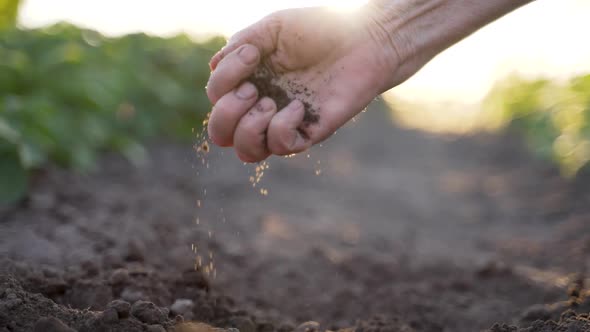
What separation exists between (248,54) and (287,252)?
215 centimetres

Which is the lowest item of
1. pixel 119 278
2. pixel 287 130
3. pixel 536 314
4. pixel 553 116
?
pixel 536 314

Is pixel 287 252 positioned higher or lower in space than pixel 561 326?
higher

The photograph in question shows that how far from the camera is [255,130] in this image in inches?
91.8

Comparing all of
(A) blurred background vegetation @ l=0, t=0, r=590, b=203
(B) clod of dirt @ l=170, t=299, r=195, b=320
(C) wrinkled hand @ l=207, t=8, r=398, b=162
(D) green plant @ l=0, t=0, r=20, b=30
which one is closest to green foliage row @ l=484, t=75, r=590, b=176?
(A) blurred background vegetation @ l=0, t=0, r=590, b=203

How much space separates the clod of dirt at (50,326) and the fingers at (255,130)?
2.67 feet

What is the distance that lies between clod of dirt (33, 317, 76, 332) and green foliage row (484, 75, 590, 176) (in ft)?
13.8

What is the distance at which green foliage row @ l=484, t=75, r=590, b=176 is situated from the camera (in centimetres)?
533

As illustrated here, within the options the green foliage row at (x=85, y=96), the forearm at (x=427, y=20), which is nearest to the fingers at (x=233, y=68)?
the forearm at (x=427, y=20)

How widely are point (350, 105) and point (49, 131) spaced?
9.39 feet

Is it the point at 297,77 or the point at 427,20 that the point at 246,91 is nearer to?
the point at 297,77

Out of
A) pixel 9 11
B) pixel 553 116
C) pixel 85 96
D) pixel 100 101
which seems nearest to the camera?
pixel 85 96

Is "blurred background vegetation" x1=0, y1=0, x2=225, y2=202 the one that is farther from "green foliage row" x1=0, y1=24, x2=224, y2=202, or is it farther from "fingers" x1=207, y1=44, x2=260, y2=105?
"fingers" x1=207, y1=44, x2=260, y2=105

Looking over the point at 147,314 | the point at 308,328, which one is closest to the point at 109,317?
the point at 147,314

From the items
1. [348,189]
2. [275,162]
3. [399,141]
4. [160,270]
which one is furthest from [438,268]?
[399,141]
